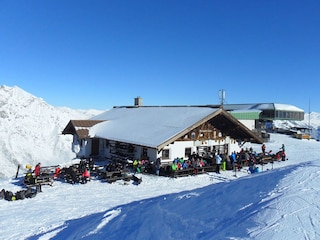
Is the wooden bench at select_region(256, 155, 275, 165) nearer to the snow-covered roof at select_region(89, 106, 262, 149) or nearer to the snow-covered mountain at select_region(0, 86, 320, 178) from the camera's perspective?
the snow-covered roof at select_region(89, 106, 262, 149)

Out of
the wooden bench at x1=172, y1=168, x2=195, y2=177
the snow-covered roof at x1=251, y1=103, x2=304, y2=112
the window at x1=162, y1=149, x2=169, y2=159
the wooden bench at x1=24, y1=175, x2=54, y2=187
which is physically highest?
the snow-covered roof at x1=251, y1=103, x2=304, y2=112

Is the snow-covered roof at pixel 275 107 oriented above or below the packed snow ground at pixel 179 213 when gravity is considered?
above

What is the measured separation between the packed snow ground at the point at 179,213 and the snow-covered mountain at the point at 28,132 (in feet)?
110

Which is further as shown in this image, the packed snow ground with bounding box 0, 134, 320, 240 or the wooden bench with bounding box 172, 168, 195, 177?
the wooden bench with bounding box 172, 168, 195, 177

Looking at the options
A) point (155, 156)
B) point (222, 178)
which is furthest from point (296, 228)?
point (155, 156)

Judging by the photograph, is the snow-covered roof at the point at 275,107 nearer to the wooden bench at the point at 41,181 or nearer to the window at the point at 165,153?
the window at the point at 165,153

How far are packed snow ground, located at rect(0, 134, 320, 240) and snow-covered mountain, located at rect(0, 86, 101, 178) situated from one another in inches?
1317

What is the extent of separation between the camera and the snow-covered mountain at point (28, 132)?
51.9m

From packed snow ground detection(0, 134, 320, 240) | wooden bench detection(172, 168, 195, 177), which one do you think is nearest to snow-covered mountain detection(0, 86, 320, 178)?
wooden bench detection(172, 168, 195, 177)

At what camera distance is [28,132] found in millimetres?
62750

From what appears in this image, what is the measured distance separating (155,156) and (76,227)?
10.5 meters

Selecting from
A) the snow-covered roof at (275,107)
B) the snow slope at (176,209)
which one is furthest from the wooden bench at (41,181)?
the snow-covered roof at (275,107)

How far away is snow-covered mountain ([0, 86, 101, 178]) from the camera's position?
170 ft

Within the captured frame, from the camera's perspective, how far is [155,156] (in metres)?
19.9
